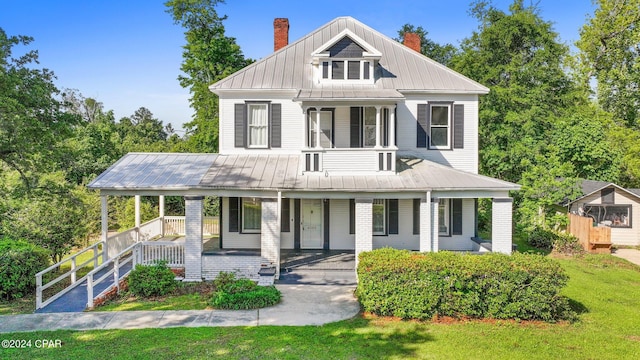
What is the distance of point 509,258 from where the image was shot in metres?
9.92

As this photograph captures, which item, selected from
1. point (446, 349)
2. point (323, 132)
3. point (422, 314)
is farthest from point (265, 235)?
point (446, 349)

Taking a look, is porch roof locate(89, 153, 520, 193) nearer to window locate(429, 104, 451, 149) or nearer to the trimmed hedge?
window locate(429, 104, 451, 149)

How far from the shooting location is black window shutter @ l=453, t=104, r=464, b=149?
1617 cm

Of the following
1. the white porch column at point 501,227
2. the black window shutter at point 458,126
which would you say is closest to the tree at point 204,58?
the black window shutter at point 458,126

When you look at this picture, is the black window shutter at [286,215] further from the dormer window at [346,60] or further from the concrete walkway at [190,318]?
the concrete walkway at [190,318]

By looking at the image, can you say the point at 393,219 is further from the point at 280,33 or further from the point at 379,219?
the point at 280,33

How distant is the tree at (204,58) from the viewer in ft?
81.6

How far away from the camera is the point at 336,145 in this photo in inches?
618

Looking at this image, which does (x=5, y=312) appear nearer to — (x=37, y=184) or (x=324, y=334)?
(x=37, y=184)

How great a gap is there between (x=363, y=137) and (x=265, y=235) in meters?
5.65

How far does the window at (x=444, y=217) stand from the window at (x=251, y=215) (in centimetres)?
741

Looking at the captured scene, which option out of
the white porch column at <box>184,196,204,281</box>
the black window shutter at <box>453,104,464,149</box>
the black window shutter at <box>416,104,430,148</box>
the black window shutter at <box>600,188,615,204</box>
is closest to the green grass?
the white porch column at <box>184,196,204,281</box>

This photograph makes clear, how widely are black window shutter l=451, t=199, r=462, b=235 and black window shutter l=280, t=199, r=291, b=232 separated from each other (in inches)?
265

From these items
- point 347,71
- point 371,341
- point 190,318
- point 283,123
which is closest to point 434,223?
point 371,341
